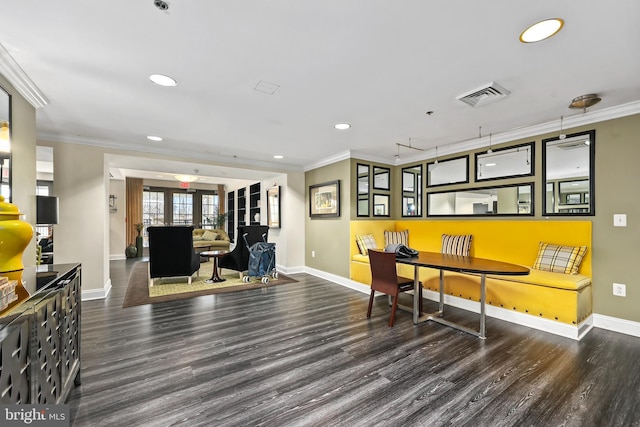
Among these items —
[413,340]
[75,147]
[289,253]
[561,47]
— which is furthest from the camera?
[289,253]

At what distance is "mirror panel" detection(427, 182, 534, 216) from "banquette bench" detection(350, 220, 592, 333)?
0.18 m

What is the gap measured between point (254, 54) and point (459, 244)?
12.6 feet

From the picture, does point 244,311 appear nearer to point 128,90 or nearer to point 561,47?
point 128,90

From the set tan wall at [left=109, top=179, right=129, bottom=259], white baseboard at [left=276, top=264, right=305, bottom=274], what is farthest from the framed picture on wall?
tan wall at [left=109, top=179, right=129, bottom=259]

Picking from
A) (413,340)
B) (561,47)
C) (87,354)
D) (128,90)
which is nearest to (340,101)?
(561,47)

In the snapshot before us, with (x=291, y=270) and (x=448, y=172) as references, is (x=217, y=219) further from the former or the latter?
(x=448, y=172)

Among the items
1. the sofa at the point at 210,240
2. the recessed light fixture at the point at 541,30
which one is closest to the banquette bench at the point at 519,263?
the recessed light fixture at the point at 541,30

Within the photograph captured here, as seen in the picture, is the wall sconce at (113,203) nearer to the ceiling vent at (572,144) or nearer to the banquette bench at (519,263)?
the banquette bench at (519,263)

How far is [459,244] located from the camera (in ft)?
14.0

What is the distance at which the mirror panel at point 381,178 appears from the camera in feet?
17.6

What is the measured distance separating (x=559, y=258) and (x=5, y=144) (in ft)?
18.5

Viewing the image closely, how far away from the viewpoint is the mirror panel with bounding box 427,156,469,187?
448 centimetres

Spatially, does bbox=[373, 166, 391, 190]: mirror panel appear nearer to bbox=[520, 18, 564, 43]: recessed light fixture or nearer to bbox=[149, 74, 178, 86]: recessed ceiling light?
bbox=[520, 18, 564, 43]: recessed light fixture

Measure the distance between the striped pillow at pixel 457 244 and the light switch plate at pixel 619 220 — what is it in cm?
155
